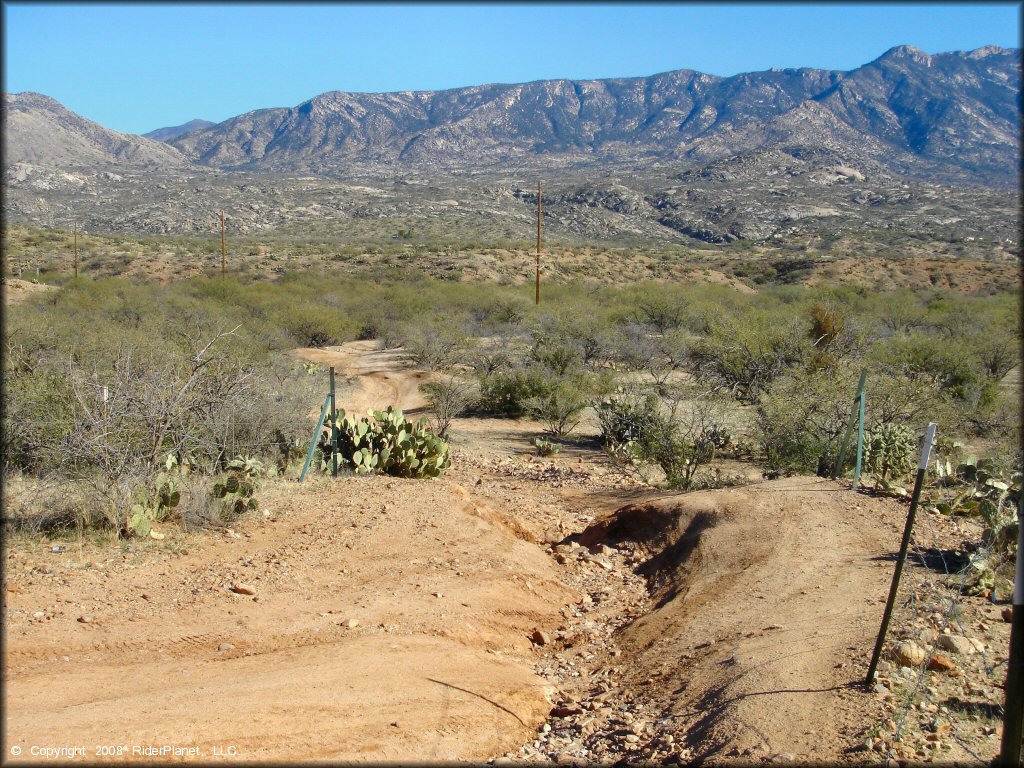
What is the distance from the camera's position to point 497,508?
11.6 meters

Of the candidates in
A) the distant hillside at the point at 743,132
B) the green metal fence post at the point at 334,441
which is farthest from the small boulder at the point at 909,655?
the distant hillside at the point at 743,132

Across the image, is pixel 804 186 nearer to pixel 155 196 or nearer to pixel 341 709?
pixel 155 196

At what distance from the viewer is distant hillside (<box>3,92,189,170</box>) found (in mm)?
108125

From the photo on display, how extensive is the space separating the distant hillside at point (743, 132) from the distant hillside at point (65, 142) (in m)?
27.7

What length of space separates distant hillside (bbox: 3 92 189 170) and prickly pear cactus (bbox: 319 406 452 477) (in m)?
101

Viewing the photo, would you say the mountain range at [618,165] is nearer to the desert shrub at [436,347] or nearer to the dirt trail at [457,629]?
the dirt trail at [457,629]

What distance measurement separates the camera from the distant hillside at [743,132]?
467ft

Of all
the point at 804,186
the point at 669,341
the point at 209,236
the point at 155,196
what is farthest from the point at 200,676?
the point at 804,186

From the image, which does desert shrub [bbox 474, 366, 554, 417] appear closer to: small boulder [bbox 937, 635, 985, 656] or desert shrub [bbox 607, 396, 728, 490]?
desert shrub [bbox 607, 396, 728, 490]

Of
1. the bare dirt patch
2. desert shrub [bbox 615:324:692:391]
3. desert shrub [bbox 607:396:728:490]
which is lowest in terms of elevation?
desert shrub [bbox 607:396:728:490]

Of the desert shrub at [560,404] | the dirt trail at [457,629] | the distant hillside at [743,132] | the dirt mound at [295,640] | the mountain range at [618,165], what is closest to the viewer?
the dirt mound at [295,640]

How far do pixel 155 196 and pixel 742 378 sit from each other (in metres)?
80.2

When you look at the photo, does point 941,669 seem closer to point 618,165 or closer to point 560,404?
point 560,404

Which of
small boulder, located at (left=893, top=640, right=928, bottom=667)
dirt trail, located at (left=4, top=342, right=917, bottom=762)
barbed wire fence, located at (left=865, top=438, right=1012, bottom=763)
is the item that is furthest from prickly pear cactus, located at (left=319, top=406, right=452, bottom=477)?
small boulder, located at (left=893, top=640, right=928, bottom=667)
